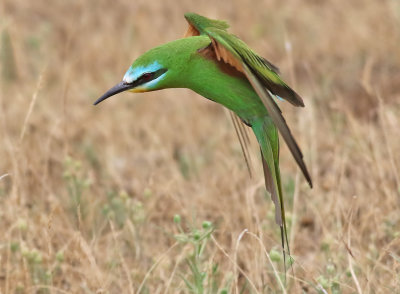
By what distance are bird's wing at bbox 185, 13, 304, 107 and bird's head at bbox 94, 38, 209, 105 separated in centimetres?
10

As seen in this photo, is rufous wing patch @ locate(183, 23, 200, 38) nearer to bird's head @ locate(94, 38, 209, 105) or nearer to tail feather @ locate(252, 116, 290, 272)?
bird's head @ locate(94, 38, 209, 105)

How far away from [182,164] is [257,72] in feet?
8.42

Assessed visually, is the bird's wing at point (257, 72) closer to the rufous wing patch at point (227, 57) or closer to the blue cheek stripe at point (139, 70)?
the rufous wing patch at point (227, 57)

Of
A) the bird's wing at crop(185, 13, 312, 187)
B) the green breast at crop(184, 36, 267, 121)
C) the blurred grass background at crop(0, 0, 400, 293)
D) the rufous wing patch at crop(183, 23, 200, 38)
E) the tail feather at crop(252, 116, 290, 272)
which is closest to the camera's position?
the bird's wing at crop(185, 13, 312, 187)

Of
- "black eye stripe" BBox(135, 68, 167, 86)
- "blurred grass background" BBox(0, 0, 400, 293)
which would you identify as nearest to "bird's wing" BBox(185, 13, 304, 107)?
"black eye stripe" BBox(135, 68, 167, 86)

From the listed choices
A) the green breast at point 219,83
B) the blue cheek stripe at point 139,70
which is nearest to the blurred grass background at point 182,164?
the green breast at point 219,83

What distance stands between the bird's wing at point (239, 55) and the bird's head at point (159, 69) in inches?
3.9

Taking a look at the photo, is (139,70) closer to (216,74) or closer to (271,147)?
(216,74)

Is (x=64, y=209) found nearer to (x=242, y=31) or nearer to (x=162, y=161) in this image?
(x=162, y=161)

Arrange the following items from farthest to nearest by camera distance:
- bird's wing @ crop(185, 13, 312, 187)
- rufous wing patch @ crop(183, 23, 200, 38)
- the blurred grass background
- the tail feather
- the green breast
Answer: the blurred grass background < rufous wing patch @ crop(183, 23, 200, 38) < the tail feather < the green breast < bird's wing @ crop(185, 13, 312, 187)

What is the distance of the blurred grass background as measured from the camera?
293 centimetres

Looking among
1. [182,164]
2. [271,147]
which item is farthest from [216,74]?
[182,164]

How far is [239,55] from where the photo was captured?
2012mm

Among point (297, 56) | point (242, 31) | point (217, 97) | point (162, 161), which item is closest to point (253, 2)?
point (242, 31)
